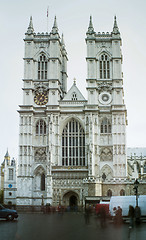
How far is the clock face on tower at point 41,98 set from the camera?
61097 millimetres

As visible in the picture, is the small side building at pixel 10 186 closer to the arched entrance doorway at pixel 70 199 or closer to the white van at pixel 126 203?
the arched entrance doorway at pixel 70 199

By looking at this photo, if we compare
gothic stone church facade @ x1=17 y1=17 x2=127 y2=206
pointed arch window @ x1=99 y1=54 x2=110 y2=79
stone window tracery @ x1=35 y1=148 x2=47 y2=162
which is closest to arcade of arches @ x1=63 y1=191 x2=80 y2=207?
gothic stone church facade @ x1=17 y1=17 x2=127 y2=206

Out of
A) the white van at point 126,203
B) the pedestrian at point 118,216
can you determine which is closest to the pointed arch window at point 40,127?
the white van at point 126,203

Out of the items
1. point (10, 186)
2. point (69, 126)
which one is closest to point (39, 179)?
point (69, 126)

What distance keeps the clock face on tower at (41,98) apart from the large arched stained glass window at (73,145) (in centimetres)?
618

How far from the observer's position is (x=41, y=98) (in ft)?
201

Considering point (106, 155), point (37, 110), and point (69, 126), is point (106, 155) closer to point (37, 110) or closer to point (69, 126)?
point (69, 126)

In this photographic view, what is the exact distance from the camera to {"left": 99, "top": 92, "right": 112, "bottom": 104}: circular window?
60.3 metres

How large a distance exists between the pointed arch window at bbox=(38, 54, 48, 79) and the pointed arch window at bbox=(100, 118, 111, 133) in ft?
46.0

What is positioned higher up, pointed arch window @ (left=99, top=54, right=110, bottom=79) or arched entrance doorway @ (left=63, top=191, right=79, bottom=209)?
pointed arch window @ (left=99, top=54, right=110, bottom=79)

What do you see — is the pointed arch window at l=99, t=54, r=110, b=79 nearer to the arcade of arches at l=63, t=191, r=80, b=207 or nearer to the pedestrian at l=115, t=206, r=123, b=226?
the arcade of arches at l=63, t=191, r=80, b=207

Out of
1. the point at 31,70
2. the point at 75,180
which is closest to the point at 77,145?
the point at 75,180

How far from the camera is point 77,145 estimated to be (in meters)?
58.6

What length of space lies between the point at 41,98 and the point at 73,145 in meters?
10.7
